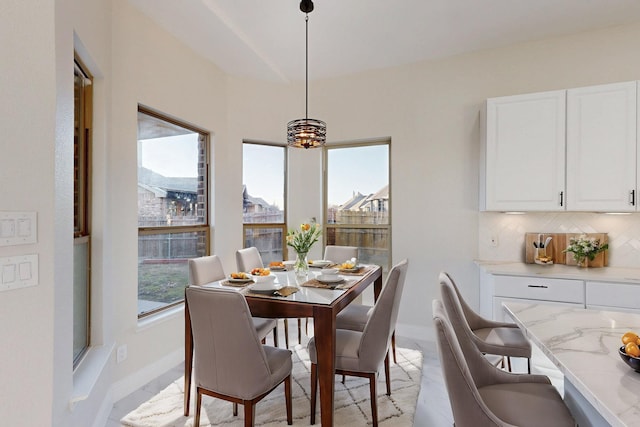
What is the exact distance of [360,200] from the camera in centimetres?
408

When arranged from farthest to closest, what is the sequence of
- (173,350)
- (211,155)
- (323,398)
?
(211,155)
(173,350)
(323,398)

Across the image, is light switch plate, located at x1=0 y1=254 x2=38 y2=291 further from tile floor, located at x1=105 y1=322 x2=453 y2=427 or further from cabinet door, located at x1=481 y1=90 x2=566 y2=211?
cabinet door, located at x1=481 y1=90 x2=566 y2=211

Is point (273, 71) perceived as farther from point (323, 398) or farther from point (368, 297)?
point (323, 398)

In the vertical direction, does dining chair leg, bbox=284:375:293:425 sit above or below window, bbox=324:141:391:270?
below

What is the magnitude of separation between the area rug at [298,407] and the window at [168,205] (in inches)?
34.4

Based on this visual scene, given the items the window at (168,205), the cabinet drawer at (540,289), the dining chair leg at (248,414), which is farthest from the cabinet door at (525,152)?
the window at (168,205)

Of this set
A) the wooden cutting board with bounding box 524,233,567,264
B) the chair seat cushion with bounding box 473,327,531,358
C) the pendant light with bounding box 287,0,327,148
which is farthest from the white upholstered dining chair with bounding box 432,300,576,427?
the wooden cutting board with bounding box 524,233,567,264

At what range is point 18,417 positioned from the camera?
117 cm

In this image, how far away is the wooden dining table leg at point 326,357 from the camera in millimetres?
1865

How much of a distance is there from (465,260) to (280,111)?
2.74 metres

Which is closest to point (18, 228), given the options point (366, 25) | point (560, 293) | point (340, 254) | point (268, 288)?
point (268, 288)

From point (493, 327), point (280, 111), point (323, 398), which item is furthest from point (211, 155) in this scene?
point (493, 327)

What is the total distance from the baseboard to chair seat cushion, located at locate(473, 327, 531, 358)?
2494mm

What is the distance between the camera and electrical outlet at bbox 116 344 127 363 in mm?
2469
